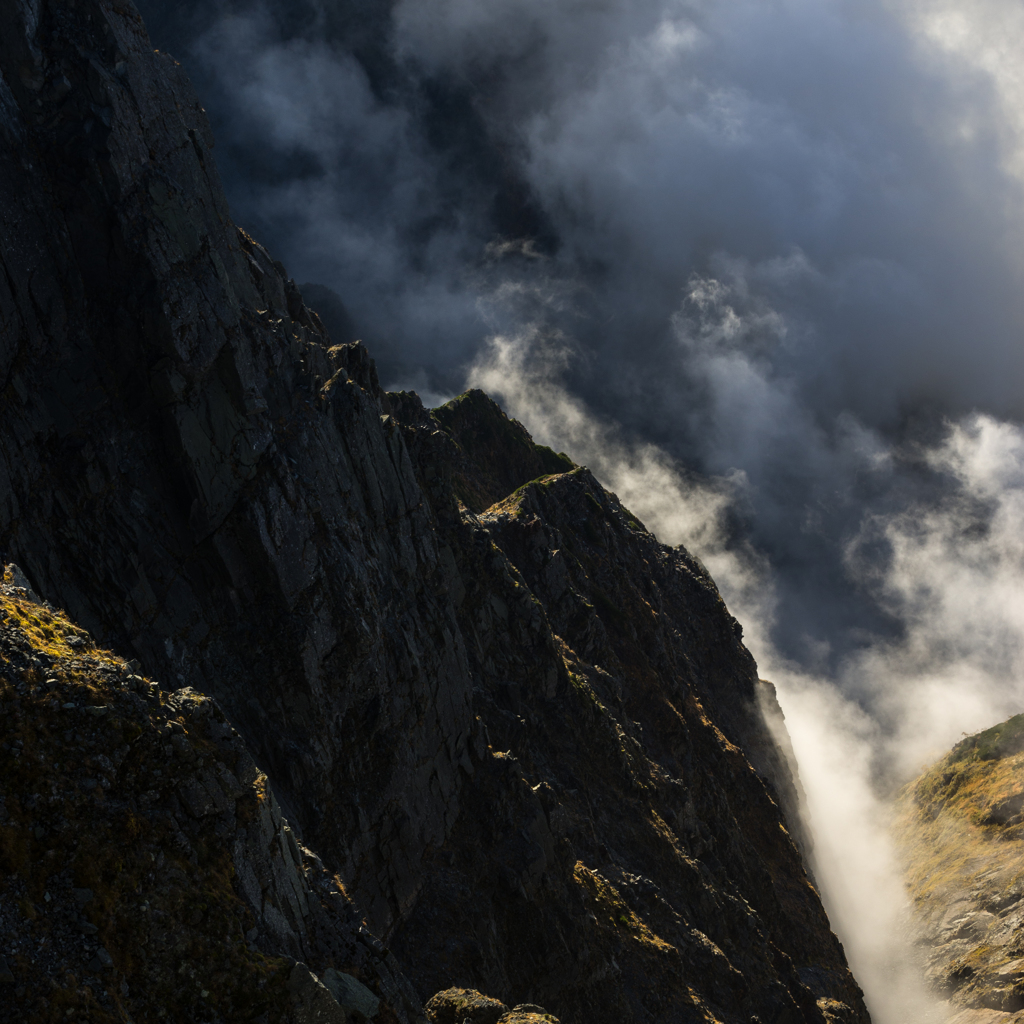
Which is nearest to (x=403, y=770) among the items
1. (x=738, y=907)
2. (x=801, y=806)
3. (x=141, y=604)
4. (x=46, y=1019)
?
(x=141, y=604)

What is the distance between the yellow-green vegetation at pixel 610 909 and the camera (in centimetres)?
6105

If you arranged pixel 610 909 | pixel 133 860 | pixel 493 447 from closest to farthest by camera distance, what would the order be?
1. pixel 133 860
2. pixel 610 909
3. pixel 493 447

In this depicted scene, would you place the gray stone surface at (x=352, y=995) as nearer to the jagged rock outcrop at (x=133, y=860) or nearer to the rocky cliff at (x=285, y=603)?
the jagged rock outcrop at (x=133, y=860)

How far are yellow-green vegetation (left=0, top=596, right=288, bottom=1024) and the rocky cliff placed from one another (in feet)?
0.63

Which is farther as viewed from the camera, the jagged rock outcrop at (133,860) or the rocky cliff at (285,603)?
the rocky cliff at (285,603)

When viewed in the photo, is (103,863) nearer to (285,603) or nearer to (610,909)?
(285,603)

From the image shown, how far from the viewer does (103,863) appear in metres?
19.5

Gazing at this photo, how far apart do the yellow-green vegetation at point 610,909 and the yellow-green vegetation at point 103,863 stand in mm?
43670

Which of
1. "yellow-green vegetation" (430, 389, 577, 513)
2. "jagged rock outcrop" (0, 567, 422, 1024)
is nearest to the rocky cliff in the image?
"jagged rock outcrop" (0, 567, 422, 1024)

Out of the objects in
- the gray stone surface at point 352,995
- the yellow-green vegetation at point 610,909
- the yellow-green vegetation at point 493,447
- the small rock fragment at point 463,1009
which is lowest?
the gray stone surface at point 352,995

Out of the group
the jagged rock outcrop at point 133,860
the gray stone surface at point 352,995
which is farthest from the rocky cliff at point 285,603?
the gray stone surface at point 352,995

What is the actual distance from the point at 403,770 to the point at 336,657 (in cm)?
926

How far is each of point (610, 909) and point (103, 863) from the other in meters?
50.6

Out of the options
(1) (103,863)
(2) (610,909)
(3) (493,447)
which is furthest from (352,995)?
(3) (493,447)
